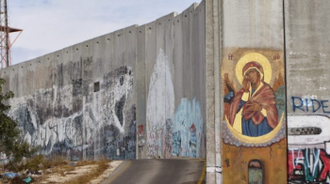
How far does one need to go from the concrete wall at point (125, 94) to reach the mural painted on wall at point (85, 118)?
49 millimetres

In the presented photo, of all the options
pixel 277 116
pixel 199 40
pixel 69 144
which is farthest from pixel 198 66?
pixel 69 144

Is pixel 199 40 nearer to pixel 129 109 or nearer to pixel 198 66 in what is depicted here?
pixel 198 66

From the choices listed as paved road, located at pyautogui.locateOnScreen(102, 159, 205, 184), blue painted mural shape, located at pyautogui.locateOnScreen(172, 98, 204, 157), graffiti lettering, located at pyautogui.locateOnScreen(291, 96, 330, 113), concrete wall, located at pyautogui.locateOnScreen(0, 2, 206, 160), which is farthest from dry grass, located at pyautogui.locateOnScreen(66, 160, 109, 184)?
graffiti lettering, located at pyautogui.locateOnScreen(291, 96, 330, 113)

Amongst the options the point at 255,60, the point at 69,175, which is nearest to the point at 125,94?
the point at 69,175

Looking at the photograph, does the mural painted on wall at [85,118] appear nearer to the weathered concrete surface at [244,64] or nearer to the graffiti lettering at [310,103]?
the weathered concrete surface at [244,64]

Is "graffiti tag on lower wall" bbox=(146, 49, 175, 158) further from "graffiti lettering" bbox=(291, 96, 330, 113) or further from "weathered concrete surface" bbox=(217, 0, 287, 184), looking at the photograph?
"graffiti lettering" bbox=(291, 96, 330, 113)

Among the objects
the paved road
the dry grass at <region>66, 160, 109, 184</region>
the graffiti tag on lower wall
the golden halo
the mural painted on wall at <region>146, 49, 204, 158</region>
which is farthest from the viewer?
the graffiti tag on lower wall

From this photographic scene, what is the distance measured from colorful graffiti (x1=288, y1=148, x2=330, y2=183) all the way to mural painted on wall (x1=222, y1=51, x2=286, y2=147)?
916 millimetres

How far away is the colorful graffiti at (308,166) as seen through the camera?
16.6 meters

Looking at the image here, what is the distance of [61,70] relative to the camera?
35312 mm

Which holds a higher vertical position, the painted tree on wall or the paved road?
the painted tree on wall

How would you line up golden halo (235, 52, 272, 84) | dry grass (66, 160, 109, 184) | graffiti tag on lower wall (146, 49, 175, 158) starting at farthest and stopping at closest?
1. graffiti tag on lower wall (146, 49, 175, 158)
2. dry grass (66, 160, 109, 184)
3. golden halo (235, 52, 272, 84)

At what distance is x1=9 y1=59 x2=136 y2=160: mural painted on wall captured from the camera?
29.3 metres

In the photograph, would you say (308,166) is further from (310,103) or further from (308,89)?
(308,89)
